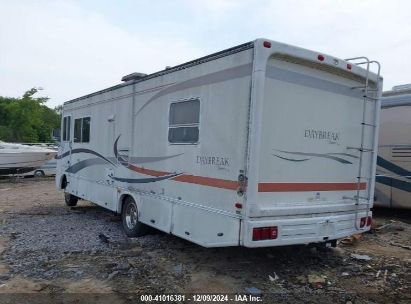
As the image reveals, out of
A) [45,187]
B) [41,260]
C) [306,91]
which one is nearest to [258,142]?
[306,91]

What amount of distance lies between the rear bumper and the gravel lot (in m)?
0.58

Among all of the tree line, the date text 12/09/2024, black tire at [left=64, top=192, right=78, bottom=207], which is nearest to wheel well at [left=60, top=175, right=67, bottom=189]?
black tire at [left=64, top=192, right=78, bottom=207]

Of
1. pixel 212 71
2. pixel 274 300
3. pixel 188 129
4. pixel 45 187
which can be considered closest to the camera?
pixel 274 300

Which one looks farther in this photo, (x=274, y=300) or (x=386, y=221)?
(x=386, y=221)

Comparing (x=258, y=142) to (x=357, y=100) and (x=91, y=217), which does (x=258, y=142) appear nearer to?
(x=357, y=100)

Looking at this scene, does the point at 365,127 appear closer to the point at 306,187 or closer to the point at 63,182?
the point at 306,187

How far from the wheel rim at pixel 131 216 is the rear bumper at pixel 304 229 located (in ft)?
10.9

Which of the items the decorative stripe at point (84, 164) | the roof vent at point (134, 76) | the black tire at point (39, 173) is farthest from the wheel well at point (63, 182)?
the black tire at point (39, 173)

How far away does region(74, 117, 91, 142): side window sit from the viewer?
1045 cm

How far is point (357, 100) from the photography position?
6586 mm

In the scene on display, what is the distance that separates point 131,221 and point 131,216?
0.09 meters

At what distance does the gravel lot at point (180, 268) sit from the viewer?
5.46 metres

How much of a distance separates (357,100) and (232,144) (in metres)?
2.28

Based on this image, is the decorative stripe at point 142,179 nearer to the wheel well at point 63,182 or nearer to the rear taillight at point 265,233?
the rear taillight at point 265,233
